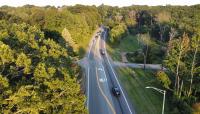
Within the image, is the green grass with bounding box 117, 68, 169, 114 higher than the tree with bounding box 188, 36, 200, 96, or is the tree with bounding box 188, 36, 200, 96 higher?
the tree with bounding box 188, 36, 200, 96

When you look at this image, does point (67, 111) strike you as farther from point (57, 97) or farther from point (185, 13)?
point (185, 13)

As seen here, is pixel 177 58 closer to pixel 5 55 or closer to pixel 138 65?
pixel 138 65

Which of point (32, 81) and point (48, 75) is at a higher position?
point (48, 75)

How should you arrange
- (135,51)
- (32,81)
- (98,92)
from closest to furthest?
(32,81) → (98,92) → (135,51)

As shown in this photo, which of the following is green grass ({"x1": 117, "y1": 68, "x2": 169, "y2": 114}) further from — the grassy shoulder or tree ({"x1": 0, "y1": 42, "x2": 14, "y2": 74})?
tree ({"x1": 0, "y1": 42, "x2": 14, "y2": 74})

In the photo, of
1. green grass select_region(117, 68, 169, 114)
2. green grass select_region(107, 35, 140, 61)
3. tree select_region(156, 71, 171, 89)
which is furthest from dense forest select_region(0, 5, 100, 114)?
green grass select_region(107, 35, 140, 61)

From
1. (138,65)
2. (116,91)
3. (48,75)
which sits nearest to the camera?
(48,75)

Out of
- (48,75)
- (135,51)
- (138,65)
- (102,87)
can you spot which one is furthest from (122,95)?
(135,51)
